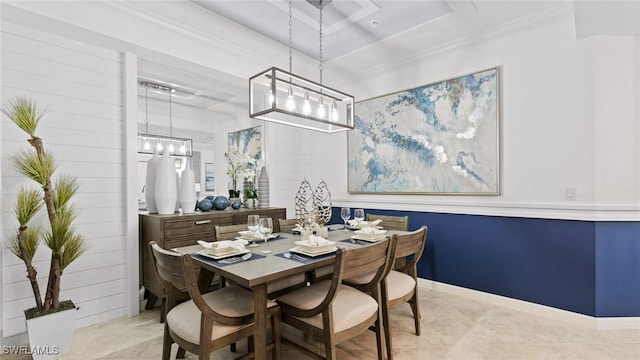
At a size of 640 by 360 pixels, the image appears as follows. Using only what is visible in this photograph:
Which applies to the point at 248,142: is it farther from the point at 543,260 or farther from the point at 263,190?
the point at 543,260

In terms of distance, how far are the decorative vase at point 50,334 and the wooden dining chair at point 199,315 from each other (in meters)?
0.95

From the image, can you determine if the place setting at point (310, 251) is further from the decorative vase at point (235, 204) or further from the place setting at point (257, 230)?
the decorative vase at point (235, 204)

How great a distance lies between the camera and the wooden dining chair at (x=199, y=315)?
1.51 m

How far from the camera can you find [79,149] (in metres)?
2.64

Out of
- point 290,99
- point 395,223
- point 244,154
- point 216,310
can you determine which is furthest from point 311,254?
point 244,154

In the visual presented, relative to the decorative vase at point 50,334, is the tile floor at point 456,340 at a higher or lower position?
lower

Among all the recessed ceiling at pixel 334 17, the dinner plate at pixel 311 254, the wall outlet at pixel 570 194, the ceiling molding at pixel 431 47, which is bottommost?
the dinner plate at pixel 311 254

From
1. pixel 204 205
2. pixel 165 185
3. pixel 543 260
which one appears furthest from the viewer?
pixel 204 205

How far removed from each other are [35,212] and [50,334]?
0.84 metres

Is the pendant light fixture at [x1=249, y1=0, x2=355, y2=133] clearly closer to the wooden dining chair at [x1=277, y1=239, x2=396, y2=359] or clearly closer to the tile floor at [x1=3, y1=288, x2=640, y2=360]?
the wooden dining chair at [x1=277, y1=239, x2=396, y2=359]

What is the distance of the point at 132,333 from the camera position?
252 cm

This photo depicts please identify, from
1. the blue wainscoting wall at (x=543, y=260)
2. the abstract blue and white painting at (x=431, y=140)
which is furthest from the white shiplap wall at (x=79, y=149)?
the blue wainscoting wall at (x=543, y=260)

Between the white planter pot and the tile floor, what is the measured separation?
107 millimetres

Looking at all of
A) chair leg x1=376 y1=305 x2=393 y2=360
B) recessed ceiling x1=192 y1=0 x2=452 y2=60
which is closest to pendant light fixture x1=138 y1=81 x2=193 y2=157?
recessed ceiling x1=192 y1=0 x2=452 y2=60
